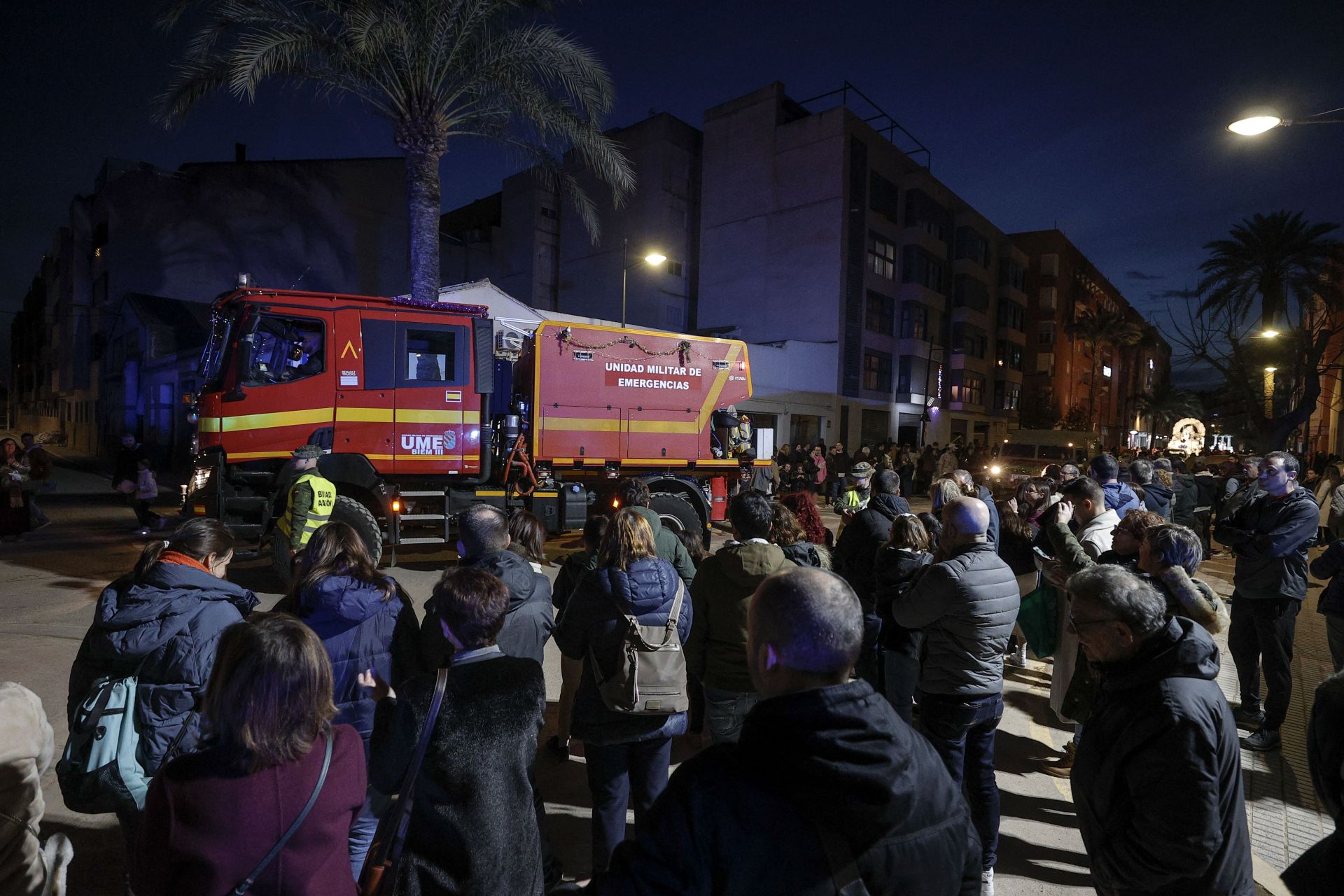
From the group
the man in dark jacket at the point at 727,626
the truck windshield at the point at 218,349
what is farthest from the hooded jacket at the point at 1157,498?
the truck windshield at the point at 218,349

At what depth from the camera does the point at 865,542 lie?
15.8ft

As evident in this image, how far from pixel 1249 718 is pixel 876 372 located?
30231 millimetres

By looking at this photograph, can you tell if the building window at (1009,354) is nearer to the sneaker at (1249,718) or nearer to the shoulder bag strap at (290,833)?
the sneaker at (1249,718)

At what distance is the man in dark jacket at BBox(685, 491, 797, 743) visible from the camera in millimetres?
3432

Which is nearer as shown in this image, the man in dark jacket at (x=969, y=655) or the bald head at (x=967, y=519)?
the man in dark jacket at (x=969, y=655)

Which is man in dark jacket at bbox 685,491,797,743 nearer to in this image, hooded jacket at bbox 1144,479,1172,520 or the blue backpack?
the blue backpack

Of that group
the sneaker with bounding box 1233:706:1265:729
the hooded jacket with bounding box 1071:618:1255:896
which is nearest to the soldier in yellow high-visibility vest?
the hooded jacket with bounding box 1071:618:1255:896

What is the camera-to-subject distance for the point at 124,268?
24.5 m

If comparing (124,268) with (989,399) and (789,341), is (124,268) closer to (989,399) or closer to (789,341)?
(789,341)

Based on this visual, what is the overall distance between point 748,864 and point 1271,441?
27542mm

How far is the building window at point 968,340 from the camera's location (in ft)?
129

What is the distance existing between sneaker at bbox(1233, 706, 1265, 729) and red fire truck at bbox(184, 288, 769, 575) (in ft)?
19.8

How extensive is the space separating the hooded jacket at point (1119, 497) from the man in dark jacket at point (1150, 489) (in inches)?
59.8

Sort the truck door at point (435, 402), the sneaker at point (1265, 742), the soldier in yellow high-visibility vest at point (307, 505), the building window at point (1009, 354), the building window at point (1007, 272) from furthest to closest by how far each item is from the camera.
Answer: the building window at point (1009, 354)
the building window at point (1007, 272)
the truck door at point (435, 402)
the soldier in yellow high-visibility vest at point (307, 505)
the sneaker at point (1265, 742)
